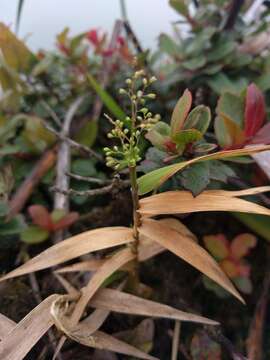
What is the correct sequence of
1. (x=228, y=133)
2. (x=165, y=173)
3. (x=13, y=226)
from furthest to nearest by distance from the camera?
1. (x=13, y=226)
2. (x=228, y=133)
3. (x=165, y=173)

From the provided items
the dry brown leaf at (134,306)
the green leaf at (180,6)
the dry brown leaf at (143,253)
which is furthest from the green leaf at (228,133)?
the green leaf at (180,6)

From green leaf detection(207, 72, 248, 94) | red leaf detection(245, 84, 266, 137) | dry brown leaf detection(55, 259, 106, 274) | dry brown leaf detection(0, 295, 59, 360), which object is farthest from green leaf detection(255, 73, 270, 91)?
dry brown leaf detection(0, 295, 59, 360)

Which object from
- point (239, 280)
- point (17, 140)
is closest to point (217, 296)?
point (239, 280)

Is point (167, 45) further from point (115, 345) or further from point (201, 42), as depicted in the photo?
point (115, 345)

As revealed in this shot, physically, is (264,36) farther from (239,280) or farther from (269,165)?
(239,280)

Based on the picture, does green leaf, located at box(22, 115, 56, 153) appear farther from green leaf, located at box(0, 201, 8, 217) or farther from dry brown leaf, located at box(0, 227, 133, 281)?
dry brown leaf, located at box(0, 227, 133, 281)

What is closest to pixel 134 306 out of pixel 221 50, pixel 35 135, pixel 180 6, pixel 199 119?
pixel 199 119
